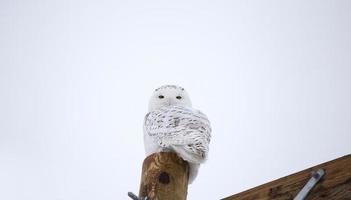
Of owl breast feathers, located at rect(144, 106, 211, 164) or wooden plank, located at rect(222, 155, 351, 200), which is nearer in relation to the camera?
wooden plank, located at rect(222, 155, 351, 200)

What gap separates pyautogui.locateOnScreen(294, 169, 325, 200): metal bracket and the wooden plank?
15mm

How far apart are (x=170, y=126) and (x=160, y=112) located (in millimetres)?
337

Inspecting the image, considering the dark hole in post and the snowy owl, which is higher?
the snowy owl

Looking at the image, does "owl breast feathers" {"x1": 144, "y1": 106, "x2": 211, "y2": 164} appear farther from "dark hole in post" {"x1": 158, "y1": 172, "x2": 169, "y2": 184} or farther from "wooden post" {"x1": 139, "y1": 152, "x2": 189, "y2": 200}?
"dark hole in post" {"x1": 158, "y1": 172, "x2": 169, "y2": 184}

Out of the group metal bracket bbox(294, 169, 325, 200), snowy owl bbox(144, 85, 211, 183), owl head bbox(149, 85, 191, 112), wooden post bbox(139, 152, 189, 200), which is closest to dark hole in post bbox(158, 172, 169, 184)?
wooden post bbox(139, 152, 189, 200)

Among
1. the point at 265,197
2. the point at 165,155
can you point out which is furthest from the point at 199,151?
the point at 265,197

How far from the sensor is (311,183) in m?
1.29

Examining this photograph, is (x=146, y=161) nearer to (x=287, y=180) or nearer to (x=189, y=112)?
(x=287, y=180)

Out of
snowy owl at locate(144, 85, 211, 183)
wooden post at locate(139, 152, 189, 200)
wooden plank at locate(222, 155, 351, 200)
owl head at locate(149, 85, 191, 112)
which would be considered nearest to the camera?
wooden plank at locate(222, 155, 351, 200)

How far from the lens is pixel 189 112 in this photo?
8.87 feet

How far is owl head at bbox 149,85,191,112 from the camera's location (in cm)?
370

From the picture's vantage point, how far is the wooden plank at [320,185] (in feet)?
4.09

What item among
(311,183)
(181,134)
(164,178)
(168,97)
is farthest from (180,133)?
(168,97)

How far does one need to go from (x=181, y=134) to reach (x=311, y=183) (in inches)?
46.1
